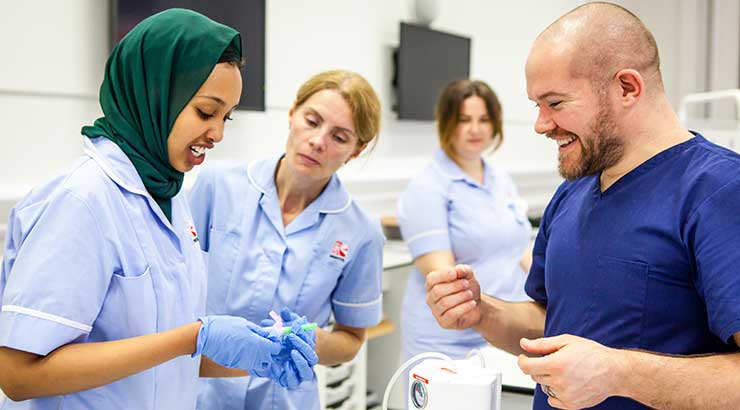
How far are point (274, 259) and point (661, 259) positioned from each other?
835 millimetres

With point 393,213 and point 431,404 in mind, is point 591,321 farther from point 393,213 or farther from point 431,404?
point 393,213

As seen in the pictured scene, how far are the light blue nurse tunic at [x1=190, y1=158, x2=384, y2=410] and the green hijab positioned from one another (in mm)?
457

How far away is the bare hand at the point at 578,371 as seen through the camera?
1.06m

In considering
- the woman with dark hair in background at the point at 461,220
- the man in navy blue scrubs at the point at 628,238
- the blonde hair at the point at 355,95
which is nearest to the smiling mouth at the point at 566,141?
the man in navy blue scrubs at the point at 628,238

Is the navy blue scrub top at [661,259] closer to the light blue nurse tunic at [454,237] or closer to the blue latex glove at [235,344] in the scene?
the blue latex glove at [235,344]

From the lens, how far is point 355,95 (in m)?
1.73

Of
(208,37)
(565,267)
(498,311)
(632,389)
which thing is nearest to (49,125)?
(208,37)

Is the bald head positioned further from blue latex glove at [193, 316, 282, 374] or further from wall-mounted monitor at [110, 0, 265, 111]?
wall-mounted monitor at [110, 0, 265, 111]

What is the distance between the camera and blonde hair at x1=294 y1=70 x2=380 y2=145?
68.0 inches

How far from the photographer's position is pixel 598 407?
4.07 feet

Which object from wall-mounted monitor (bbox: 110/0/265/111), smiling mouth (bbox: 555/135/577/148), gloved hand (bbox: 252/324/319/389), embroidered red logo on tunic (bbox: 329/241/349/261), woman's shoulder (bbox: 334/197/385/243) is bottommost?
gloved hand (bbox: 252/324/319/389)

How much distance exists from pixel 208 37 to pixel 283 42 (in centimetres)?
226

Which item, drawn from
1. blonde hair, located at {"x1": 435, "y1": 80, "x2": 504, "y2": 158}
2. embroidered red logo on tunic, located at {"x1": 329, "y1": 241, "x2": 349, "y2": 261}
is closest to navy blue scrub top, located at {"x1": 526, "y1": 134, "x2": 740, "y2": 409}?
embroidered red logo on tunic, located at {"x1": 329, "y1": 241, "x2": 349, "y2": 261}

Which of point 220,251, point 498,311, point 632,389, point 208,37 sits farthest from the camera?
point 220,251
